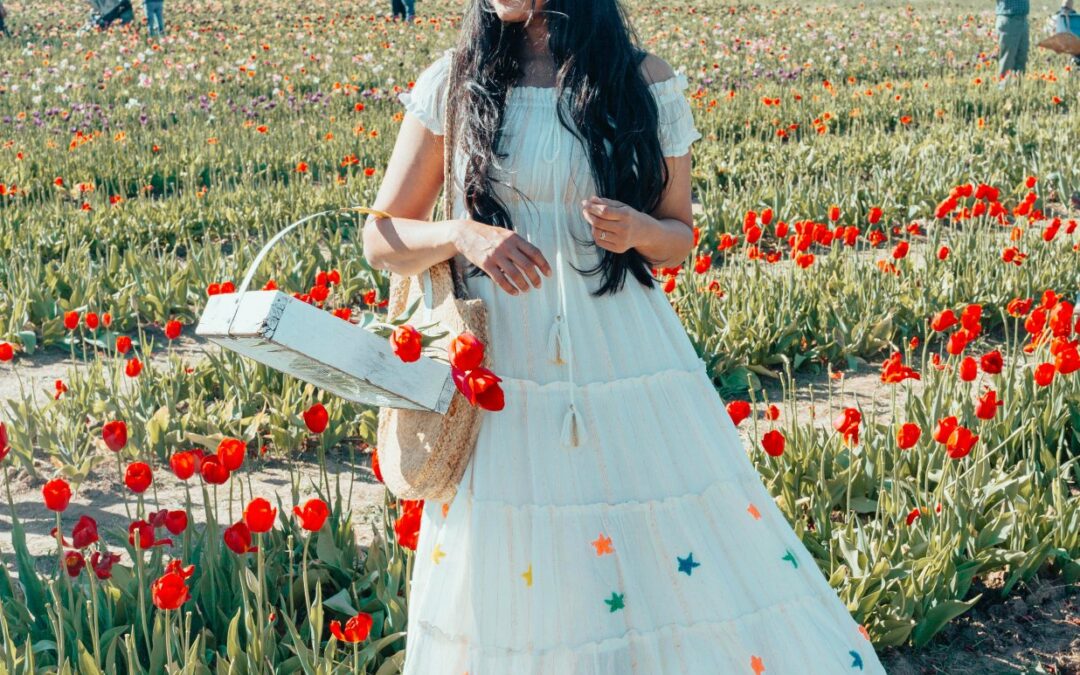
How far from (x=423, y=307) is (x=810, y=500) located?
4.96ft

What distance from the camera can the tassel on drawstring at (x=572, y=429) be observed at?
6.73 ft

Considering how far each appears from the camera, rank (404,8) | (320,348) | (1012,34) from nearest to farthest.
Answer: (320,348) < (1012,34) < (404,8)

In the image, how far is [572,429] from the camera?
2.06 metres

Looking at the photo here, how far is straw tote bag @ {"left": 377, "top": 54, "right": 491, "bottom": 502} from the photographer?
2.01m

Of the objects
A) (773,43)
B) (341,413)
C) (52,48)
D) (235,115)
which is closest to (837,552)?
(341,413)

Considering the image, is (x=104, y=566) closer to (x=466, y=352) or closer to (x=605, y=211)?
(x=466, y=352)

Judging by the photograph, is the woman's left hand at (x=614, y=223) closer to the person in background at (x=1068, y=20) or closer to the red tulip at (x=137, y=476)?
the red tulip at (x=137, y=476)

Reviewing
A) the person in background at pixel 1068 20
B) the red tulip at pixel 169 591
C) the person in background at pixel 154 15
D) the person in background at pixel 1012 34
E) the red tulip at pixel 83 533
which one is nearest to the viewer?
the red tulip at pixel 169 591

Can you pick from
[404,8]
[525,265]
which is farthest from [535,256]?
[404,8]

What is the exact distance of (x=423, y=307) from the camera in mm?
2150

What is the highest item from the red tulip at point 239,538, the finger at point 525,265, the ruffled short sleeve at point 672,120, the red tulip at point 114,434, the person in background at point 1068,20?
the ruffled short sleeve at point 672,120

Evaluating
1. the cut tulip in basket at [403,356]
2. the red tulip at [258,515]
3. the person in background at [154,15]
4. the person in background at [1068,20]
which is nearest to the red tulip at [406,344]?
the cut tulip in basket at [403,356]

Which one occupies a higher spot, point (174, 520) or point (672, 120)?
point (672, 120)

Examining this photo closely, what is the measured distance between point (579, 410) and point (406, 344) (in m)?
0.38
